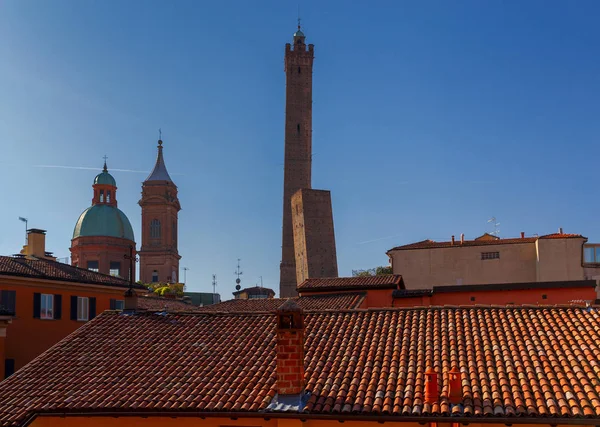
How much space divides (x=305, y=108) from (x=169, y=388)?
72.7 meters

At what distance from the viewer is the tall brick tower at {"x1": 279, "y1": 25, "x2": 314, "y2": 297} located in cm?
8212

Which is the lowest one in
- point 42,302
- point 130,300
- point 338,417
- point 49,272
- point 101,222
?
point 338,417

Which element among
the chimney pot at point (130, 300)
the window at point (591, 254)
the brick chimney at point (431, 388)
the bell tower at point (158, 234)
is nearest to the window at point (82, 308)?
the chimney pot at point (130, 300)

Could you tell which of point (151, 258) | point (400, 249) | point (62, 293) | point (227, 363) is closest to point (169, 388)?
point (227, 363)

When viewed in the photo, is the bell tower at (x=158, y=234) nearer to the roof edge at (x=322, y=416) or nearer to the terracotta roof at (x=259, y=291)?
the terracotta roof at (x=259, y=291)

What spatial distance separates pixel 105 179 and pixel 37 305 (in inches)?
2145

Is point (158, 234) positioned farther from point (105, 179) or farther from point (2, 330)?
point (2, 330)

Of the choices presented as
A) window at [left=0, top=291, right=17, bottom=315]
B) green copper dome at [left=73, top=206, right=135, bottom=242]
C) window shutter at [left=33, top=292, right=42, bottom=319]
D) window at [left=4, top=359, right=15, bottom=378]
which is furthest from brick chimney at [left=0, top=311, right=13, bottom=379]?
green copper dome at [left=73, top=206, right=135, bottom=242]

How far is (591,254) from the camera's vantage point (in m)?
41.1

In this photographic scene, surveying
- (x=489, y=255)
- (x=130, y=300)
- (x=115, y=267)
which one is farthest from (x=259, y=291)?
(x=130, y=300)

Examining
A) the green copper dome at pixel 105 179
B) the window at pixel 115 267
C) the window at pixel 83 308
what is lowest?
the window at pixel 83 308

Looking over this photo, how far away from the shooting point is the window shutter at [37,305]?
27703mm

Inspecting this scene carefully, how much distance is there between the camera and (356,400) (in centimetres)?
1212

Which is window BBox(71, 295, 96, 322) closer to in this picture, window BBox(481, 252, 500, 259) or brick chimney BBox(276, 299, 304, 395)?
brick chimney BBox(276, 299, 304, 395)
